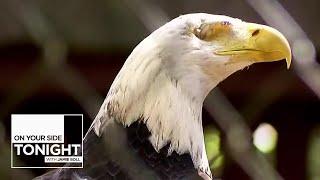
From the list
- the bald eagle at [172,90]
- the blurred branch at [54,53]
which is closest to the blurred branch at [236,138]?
the bald eagle at [172,90]

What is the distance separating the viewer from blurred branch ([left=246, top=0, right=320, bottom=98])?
1.56m

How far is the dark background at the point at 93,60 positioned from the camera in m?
1.88

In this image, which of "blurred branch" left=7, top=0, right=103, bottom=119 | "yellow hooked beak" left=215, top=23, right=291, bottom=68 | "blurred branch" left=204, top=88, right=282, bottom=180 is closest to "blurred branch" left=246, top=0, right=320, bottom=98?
"yellow hooked beak" left=215, top=23, right=291, bottom=68

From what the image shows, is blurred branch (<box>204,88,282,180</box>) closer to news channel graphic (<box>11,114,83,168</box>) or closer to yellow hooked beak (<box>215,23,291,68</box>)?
yellow hooked beak (<box>215,23,291,68</box>)

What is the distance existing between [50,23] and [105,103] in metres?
0.24

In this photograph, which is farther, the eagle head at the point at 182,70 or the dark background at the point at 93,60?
the dark background at the point at 93,60

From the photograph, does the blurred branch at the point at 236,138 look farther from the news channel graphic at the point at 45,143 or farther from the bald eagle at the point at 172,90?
the news channel graphic at the point at 45,143

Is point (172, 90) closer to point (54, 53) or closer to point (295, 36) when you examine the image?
point (295, 36)

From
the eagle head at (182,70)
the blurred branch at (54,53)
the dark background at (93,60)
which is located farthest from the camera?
the dark background at (93,60)

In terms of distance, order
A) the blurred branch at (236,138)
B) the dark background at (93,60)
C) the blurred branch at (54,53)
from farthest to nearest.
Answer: the dark background at (93,60) < the blurred branch at (236,138) < the blurred branch at (54,53)

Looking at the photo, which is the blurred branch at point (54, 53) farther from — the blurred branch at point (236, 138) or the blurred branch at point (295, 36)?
the blurred branch at point (295, 36)

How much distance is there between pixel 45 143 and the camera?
172 cm

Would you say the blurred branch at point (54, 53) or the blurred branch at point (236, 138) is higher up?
the blurred branch at point (54, 53)

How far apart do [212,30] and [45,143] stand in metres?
0.32
